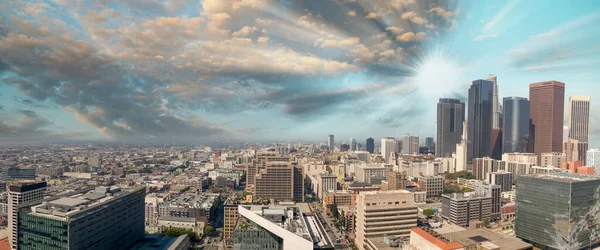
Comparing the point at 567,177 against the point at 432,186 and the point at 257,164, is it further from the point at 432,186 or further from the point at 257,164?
the point at 257,164

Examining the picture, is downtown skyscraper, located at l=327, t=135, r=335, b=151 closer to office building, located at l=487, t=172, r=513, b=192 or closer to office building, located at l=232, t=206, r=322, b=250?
office building, located at l=487, t=172, r=513, b=192

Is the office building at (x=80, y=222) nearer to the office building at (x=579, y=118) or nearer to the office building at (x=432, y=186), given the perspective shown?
the office building at (x=432, y=186)

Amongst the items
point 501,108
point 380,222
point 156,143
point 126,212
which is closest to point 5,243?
point 126,212

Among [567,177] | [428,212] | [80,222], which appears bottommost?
[428,212]

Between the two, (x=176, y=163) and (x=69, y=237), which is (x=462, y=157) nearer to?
(x=176, y=163)

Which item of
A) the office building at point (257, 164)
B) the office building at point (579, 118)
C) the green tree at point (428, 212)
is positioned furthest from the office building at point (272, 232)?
the office building at point (579, 118)

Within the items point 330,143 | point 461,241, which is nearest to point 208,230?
point 461,241

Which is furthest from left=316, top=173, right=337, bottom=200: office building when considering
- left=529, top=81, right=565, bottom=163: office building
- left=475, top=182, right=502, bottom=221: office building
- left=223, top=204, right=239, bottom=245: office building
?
left=529, top=81, right=565, bottom=163: office building
